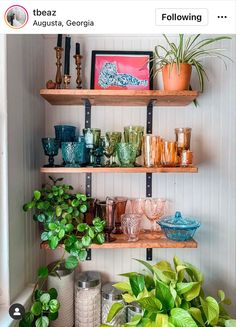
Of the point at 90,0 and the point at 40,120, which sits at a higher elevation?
the point at 90,0

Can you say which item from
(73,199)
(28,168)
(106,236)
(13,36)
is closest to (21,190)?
(28,168)

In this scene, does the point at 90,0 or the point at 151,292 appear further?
the point at 151,292

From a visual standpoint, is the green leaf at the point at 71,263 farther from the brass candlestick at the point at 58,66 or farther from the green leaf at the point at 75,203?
the brass candlestick at the point at 58,66

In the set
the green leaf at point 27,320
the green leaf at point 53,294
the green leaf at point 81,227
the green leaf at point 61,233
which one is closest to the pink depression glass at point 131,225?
the green leaf at point 81,227

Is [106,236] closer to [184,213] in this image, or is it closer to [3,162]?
[184,213]

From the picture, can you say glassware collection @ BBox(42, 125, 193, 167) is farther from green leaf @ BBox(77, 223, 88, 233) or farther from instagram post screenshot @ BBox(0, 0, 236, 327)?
green leaf @ BBox(77, 223, 88, 233)

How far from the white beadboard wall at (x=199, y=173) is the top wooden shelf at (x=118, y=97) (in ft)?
0.27

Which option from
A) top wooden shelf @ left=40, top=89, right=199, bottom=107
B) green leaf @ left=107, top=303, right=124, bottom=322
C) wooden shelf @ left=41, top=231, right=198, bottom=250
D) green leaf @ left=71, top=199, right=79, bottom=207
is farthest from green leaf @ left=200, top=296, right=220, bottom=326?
top wooden shelf @ left=40, top=89, right=199, bottom=107

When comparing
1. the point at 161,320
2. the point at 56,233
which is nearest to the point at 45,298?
the point at 56,233

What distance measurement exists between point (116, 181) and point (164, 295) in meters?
0.68

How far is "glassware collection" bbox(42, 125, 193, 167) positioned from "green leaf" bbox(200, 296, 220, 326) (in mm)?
646

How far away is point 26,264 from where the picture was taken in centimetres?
129

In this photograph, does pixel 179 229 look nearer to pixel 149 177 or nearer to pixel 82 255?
pixel 149 177

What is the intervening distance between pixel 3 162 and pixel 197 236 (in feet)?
3.83
